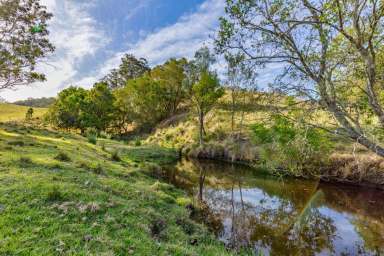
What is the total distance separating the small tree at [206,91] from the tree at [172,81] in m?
7.11

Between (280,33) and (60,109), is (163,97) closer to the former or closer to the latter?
(60,109)

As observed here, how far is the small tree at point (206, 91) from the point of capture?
30781 mm

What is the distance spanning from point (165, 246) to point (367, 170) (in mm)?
15473

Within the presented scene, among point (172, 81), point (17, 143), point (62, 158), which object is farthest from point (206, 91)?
point (62, 158)

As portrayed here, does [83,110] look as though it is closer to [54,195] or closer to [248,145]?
[248,145]

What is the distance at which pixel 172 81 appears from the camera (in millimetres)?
43906

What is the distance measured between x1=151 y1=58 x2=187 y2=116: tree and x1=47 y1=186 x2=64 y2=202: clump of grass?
3237 cm

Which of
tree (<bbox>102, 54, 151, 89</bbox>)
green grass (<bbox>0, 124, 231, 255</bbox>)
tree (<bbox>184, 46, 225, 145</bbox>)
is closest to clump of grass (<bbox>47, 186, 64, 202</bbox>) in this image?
green grass (<bbox>0, 124, 231, 255</bbox>)

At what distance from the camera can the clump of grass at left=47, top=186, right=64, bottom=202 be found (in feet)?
21.3

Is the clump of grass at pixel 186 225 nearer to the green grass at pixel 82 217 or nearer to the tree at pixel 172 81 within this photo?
the green grass at pixel 82 217

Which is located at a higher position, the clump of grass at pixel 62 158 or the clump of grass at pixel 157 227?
the clump of grass at pixel 62 158

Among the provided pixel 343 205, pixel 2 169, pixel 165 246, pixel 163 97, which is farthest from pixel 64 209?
pixel 163 97

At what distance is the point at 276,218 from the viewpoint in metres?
10.8

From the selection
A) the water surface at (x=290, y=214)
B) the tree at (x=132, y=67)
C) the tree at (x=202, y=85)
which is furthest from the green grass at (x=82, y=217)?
the tree at (x=132, y=67)
